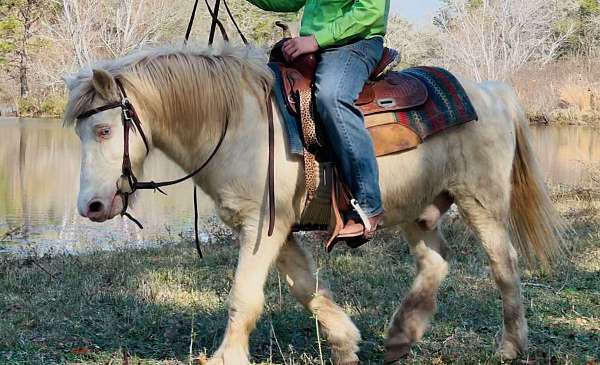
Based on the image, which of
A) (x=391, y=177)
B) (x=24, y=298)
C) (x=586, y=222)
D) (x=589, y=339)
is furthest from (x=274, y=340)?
(x=586, y=222)

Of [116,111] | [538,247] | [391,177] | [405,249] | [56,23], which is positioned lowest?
[56,23]

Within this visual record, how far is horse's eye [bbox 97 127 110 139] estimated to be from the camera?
12.3ft

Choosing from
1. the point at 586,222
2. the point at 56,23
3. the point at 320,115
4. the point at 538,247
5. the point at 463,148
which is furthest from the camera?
the point at 56,23

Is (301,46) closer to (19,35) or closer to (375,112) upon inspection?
(375,112)

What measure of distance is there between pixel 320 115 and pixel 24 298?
352 centimetres

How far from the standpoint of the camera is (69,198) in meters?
15.3

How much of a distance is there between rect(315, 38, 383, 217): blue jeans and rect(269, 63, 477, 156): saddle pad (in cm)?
18

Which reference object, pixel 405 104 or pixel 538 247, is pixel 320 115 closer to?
pixel 405 104

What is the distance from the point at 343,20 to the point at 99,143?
153cm

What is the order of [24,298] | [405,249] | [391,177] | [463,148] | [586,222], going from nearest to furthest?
1. [391,177]
2. [463,148]
3. [24,298]
4. [405,249]
5. [586,222]

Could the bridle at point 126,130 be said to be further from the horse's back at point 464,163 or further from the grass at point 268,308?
the horse's back at point 464,163

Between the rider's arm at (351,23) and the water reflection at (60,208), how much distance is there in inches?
134

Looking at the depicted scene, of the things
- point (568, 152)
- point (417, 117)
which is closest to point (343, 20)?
point (417, 117)

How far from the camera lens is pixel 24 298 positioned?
20.1 ft
